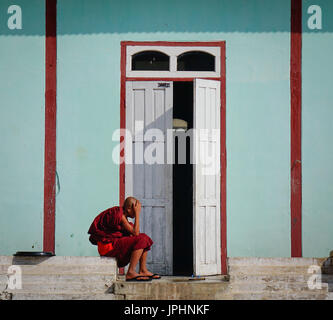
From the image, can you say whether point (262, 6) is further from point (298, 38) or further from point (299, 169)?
point (299, 169)

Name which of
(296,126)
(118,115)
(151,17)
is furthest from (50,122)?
(296,126)

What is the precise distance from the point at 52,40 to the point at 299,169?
3.80 meters

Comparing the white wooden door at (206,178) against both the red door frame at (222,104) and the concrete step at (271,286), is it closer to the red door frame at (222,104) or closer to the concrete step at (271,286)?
the red door frame at (222,104)

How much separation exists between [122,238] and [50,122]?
6.88 ft

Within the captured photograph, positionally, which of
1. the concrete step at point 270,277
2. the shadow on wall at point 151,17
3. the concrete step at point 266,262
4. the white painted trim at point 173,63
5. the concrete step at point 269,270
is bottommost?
the concrete step at point 270,277

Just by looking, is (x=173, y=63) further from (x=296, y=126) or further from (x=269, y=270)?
(x=269, y=270)

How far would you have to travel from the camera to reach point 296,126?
8.60 meters

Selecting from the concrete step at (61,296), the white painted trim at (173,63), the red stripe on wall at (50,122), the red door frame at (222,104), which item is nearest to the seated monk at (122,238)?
the concrete step at (61,296)

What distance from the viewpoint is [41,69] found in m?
8.62

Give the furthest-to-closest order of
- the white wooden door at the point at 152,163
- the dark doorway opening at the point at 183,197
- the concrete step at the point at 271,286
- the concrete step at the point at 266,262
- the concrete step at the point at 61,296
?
1. the dark doorway opening at the point at 183,197
2. the white wooden door at the point at 152,163
3. the concrete step at the point at 266,262
4. the concrete step at the point at 271,286
5. the concrete step at the point at 61,296

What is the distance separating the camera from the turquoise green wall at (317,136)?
8531 millimetres

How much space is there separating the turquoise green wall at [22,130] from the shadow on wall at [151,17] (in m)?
0.03

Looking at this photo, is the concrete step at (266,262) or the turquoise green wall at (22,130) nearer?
the concrete step at (266,262)

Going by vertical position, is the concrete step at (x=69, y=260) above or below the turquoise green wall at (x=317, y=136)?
below
